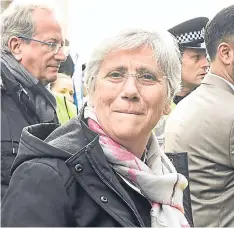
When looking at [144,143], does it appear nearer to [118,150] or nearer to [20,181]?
[118,150]

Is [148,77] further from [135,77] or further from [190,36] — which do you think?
[190,36]

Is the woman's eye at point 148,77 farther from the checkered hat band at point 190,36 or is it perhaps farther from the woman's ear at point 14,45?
the checkered hat band at point 190,36

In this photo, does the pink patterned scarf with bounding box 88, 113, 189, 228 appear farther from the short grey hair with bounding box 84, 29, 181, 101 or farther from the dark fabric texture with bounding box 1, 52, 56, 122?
the dark fabric texture with bounding box 1, 52, 56, 122

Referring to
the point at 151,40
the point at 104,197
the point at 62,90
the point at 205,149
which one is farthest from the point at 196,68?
the point at 104,197

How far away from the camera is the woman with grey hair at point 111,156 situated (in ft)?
4.63

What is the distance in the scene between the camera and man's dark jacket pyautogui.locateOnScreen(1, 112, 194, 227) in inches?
54.6

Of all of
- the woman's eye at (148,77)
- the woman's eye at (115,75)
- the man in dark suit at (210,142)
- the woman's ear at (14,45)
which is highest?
the woman's eye at (115,75)

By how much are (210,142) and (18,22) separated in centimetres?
113

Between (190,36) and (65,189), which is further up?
(65,189)

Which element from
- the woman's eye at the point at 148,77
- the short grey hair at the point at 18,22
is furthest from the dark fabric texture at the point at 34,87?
the woman's eye at the point at 148,77

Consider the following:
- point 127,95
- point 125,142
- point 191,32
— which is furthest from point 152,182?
point 191,32

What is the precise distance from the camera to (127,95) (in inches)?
64.0

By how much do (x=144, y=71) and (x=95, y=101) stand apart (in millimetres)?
180

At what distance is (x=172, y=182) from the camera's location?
67.9 inches
